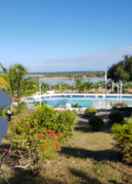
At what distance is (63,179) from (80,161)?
1790 millimetres

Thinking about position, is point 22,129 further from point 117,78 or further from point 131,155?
point 117,78

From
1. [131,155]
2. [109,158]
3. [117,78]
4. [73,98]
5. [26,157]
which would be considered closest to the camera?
[26,157]

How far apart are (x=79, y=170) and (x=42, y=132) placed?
2078 millimetres

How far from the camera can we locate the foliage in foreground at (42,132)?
27.3 feet

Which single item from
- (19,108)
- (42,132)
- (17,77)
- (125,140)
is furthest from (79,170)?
(17,77)

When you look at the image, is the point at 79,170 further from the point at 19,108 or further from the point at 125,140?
the point at 19,108

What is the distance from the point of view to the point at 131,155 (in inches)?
361

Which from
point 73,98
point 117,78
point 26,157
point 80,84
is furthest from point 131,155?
point 117,78

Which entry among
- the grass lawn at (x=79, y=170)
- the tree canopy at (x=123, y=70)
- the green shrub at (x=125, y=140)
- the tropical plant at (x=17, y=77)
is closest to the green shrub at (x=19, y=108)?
the tropical plant at (x=17, y=77)

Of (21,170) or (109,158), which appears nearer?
(21,170)

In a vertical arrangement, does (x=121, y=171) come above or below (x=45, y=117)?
below

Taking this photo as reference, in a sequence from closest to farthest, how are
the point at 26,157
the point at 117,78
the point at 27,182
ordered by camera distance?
the point at 27,182 < the point at 26,157 < the point at 117,78

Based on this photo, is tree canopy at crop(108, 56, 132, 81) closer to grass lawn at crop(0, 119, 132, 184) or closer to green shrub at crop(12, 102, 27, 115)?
green shrub at crop(12, 102, 27, 115)

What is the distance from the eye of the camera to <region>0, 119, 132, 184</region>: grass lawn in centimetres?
762
